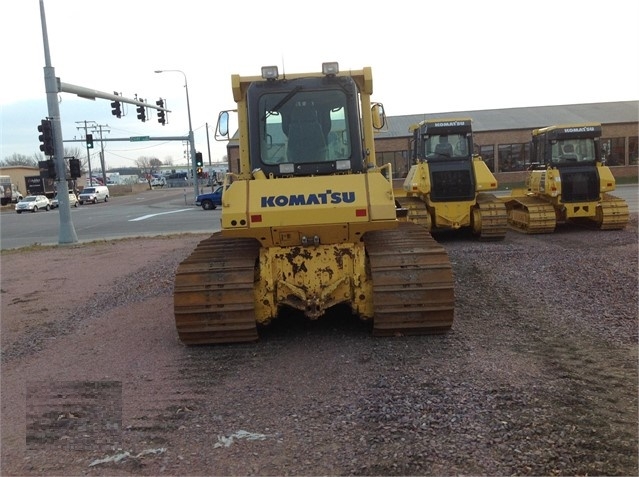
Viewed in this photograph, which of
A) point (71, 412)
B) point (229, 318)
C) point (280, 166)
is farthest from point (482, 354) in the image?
point (71, 412)

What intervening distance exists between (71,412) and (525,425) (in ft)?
11.4

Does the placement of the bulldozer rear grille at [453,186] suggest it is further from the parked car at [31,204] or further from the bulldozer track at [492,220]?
the parked car at [31,204]

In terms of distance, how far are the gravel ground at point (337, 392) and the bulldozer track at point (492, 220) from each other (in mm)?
5367

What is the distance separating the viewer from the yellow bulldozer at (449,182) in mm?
14797

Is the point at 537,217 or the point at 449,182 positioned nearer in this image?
the point at 449,182

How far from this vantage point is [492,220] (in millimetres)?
14430

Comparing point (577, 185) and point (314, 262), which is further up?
point (577, 185)

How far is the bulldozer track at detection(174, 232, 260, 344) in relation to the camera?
6258mm

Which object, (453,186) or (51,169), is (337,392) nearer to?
(453,186)

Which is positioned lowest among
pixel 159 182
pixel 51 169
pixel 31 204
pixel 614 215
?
pixel 614 215

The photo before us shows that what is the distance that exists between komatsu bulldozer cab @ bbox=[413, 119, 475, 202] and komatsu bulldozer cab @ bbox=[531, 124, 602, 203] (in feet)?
8.80

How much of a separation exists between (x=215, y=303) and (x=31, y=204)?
159 feet

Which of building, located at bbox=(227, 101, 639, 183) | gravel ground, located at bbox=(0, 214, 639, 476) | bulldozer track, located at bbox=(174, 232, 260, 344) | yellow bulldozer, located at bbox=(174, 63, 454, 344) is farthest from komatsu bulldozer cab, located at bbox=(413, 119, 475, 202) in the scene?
building, located at bbox=(227, 101, 639, 183)

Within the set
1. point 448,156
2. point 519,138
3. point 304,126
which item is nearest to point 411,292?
point 304,126
